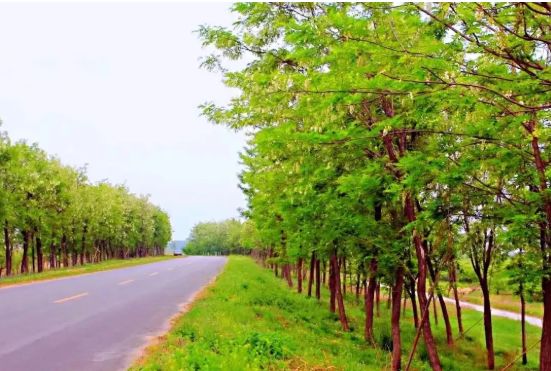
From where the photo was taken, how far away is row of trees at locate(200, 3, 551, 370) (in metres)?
5.87

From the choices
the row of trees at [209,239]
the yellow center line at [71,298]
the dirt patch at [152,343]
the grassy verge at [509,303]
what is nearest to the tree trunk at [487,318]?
the dirt patch at [152,343]

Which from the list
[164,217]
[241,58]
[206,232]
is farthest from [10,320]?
[206,232]

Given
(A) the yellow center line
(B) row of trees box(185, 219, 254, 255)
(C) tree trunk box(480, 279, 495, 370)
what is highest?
(A) the yellow center line

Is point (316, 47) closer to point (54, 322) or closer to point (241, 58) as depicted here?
point (241, 58)

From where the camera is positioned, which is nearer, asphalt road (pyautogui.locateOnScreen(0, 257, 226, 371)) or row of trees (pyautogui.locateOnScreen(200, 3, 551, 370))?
row of trees (pyautogui.locateOnScreen(200, 3, 551, 370))

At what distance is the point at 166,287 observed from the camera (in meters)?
24.3

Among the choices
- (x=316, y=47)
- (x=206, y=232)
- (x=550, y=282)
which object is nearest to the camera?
(x=316, y=47)

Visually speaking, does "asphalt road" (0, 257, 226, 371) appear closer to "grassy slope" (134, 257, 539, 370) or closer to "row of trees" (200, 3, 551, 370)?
"grassy slope" (134, 257, 539, 370)

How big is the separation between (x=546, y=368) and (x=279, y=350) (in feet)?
20.8

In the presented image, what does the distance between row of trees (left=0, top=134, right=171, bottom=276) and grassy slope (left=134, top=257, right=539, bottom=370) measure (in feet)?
82.5

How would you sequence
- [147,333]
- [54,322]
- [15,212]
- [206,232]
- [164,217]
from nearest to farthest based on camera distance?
[147,333] → [54,322] → [15,212] → [164,217] → [206,232]

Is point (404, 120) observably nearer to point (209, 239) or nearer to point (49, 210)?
point (49, 210)

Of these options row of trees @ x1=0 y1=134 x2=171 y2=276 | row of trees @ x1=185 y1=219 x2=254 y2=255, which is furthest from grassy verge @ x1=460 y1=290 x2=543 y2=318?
row of trees @ x1=185 y1=219 x2=254 y2=255

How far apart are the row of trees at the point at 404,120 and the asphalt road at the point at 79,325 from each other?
4.99 m
